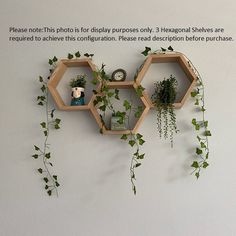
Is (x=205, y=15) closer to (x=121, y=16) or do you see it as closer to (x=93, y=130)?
(x=121, y=16)

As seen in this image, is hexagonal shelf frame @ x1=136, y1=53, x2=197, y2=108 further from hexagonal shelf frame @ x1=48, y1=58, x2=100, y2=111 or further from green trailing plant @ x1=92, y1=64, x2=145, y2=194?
hexagonal shelf frame @ x1=48, y1=58, x2=100, y2=111

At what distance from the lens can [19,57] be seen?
1708 mm

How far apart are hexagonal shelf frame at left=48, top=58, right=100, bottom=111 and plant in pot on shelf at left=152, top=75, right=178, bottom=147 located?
31 cm

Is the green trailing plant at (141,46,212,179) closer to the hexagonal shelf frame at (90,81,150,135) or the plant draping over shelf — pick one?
the plant draping over shelf

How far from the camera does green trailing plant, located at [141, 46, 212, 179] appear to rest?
153 cm

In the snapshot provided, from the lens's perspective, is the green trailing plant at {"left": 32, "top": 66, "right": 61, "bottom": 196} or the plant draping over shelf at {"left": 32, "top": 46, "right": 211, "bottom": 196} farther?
the green trailing plant at {"left": 32, "top": 66, "right": 61, "bottom": 196}

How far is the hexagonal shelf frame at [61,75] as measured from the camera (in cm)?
155

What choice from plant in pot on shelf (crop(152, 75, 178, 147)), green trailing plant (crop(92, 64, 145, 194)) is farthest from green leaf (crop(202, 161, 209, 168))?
green trailing plant (crop(92, 64, 145, 194))

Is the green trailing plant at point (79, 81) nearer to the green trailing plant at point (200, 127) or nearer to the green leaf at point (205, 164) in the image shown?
the green trailing plant at point (200, 127)

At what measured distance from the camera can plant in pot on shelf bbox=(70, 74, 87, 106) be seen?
1.58 m

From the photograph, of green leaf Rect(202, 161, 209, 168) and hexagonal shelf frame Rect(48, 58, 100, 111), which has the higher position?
hexagonal shelf frame Rect(48, 58, 100, 111)

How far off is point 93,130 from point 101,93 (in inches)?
8.1

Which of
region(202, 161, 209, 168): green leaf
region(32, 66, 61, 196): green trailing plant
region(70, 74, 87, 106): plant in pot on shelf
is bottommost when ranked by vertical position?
region(202, 161, 209, 168): green leaf

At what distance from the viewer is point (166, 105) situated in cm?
149
